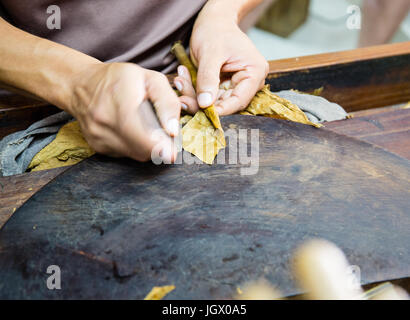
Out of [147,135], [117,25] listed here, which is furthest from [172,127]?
[117,25]

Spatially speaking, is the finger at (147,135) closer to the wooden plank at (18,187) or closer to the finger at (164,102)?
the finger at (164,102)

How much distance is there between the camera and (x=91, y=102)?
69 cm

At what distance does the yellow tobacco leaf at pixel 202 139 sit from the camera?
0.72 m

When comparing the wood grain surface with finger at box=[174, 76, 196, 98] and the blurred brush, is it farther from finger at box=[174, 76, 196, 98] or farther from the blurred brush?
finger at box=[174, 76, 196, 98]

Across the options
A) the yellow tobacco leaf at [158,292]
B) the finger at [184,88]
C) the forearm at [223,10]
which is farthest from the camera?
the forearm at [223,10]

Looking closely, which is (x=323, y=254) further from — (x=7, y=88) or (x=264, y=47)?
(x=264, y=47)

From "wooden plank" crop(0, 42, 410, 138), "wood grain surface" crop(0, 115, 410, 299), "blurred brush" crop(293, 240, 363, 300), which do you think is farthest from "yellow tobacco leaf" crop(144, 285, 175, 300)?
"wooden plank" crop(0, 42, 410, 138)

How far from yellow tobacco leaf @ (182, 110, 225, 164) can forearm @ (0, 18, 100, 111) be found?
23 centimetres

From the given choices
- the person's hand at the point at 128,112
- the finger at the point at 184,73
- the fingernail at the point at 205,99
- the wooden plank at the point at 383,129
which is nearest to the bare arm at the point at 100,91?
the person's hand at the point at 128,112

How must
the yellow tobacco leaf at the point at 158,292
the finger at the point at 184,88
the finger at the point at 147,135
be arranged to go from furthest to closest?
the finger at the point at 184,88, the finger at the point at 147,135, the yellow tobacco leaf at the point at 158,292

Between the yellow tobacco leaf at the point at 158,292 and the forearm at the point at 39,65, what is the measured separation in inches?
16.8

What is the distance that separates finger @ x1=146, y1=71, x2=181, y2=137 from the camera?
2.12 feet

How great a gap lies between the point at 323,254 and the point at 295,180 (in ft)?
0.50
